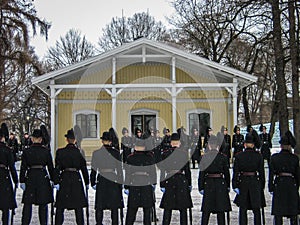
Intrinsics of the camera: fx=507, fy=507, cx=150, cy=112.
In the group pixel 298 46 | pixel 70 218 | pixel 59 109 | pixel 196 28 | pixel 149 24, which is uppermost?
pixel 149 24

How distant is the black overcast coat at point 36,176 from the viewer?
27.4 feet

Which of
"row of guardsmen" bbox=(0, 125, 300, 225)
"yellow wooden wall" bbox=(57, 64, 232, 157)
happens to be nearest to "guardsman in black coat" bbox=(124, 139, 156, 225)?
"row of guardsmen" bbox=(0, 125, 300, 225)

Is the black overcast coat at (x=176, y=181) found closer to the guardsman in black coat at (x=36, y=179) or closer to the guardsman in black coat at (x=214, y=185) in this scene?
the guardsman in black coat at (x=214, y=185)

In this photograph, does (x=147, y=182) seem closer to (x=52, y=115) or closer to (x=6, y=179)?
(x=6, y=179)

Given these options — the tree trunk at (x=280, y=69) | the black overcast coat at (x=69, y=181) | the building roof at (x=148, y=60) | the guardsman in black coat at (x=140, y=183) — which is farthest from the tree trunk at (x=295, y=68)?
the black overcast coat at (x=69, y=181)

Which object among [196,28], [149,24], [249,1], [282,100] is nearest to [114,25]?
[149,24]

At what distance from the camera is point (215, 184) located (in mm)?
8234

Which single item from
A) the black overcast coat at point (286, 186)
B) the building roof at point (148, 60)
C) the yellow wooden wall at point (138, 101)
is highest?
the building roof at point (148, 60)

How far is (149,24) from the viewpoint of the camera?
1828 inches

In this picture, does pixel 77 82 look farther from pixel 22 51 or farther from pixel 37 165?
pixel 37 165

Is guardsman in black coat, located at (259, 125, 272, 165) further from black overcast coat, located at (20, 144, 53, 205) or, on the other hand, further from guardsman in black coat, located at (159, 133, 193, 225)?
black overcast coat, located at (20, 144, 53, 205)

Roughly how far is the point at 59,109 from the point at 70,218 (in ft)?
44.4

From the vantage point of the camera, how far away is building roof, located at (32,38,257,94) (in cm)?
2134

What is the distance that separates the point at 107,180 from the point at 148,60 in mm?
14500
